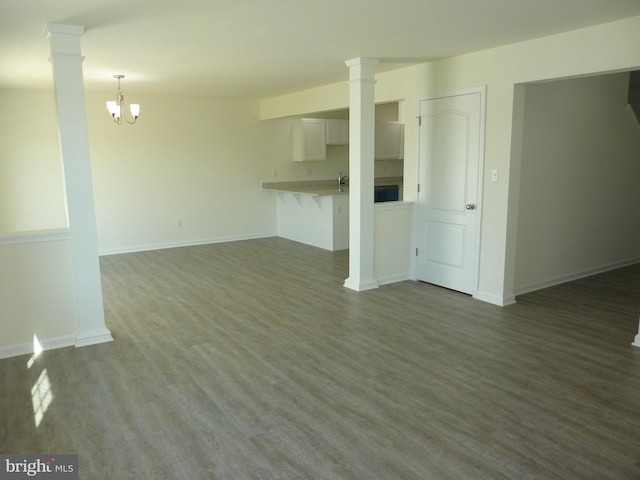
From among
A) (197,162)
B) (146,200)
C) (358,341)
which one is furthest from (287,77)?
(358,341)

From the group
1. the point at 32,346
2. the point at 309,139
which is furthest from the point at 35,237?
the point at 309,139

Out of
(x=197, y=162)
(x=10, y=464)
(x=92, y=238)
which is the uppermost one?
(x=197, y=162)

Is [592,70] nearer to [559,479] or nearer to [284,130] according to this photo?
[559,479]

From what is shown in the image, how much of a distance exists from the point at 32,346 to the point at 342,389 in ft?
8.02

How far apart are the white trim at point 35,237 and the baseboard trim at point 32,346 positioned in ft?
2.56

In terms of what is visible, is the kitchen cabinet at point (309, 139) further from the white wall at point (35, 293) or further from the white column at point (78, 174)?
the white wall at point (35, 293)

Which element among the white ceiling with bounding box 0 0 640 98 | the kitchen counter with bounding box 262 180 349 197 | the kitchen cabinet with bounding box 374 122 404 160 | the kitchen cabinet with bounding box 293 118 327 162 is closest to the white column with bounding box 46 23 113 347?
the white ceiling with bounding box 0 0 640 98

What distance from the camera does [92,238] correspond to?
3.83 m

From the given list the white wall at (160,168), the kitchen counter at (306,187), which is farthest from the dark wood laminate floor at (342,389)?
the kitchen counter at (306,187)

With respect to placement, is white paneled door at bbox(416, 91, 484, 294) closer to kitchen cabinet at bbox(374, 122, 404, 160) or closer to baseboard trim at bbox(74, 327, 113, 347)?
baseboard trim at bbox(74, 327, 113, 347)

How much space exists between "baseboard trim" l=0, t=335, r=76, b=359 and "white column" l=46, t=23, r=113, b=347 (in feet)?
0.31

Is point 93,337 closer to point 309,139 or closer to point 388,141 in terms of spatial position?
point 309,139

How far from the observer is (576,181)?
17.8 ft

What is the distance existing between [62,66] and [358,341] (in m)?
3.03
